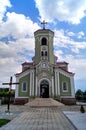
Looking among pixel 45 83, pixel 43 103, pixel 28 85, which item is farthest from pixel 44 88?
pixel 43 103

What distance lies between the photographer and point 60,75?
3253cm

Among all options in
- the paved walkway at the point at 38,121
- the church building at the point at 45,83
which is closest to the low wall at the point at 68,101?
the church building at the point at 45,83

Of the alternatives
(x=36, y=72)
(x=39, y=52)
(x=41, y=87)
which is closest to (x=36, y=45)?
(x=39, y=52)

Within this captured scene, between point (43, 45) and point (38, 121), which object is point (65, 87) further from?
point (38, 121)

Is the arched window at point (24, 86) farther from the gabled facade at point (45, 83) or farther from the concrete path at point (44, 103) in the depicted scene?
the concrete path at point (44, 103)

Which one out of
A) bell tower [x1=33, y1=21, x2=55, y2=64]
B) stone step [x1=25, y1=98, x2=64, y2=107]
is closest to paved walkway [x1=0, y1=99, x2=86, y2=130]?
stone step [x1=25, y1=98, x2=64, y2=107]

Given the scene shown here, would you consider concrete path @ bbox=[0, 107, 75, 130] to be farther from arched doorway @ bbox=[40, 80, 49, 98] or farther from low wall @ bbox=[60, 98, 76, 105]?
arched doorway @ bbox=[40, 80, 49, 98]

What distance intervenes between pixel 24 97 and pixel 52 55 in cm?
981

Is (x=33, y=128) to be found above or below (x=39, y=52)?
below

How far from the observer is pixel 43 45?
34719 mm

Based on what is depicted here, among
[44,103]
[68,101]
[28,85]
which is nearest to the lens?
[44,103]

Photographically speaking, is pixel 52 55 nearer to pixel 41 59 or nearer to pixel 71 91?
pixel 41 59

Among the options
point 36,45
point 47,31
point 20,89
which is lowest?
point 20,89

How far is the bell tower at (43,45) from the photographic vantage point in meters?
34.5
